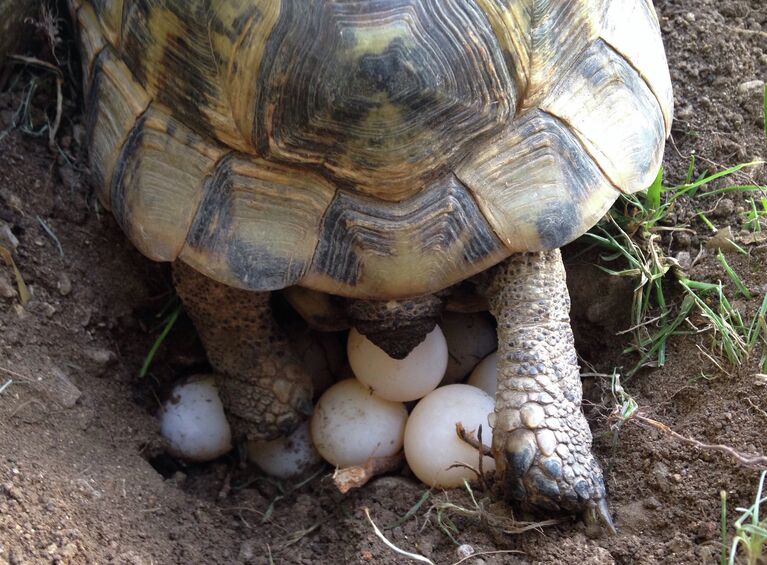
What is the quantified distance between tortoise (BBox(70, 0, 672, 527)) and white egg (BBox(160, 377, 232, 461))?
0.60 meters

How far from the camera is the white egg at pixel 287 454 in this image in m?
2.74

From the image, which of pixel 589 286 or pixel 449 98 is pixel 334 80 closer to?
pixel 449 98

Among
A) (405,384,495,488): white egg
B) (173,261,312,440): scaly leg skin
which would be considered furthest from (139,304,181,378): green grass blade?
(405,384,495,488): white egg

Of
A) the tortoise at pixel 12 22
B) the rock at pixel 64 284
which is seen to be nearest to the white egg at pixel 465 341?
the rock at pixel 64 284

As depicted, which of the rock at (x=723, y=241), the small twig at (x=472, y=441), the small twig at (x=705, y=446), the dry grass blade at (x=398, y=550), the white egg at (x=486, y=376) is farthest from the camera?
the white egg at (x=486, y=376)

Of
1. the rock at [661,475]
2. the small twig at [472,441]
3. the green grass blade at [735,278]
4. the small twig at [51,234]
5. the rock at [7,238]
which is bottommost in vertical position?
the small twig at [472,441]

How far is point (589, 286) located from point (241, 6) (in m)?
1.33

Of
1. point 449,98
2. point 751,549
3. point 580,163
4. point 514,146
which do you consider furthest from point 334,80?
point 751,549

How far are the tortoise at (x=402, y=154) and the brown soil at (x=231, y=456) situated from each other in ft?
0.59

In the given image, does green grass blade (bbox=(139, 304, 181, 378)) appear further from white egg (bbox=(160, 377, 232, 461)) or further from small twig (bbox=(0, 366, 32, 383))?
small twig (bbox=(0, 366, 32, 383))

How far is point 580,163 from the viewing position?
224cm

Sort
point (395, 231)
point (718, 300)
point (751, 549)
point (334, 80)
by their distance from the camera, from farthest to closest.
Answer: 1. point (718, 300)
2. point (395, 231)
3. point (334, 80)
4. point (751, 549)

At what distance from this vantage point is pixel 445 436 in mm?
2389

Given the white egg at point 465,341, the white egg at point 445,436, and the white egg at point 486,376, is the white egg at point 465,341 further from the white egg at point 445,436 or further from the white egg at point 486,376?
the white egg at point 445,436
